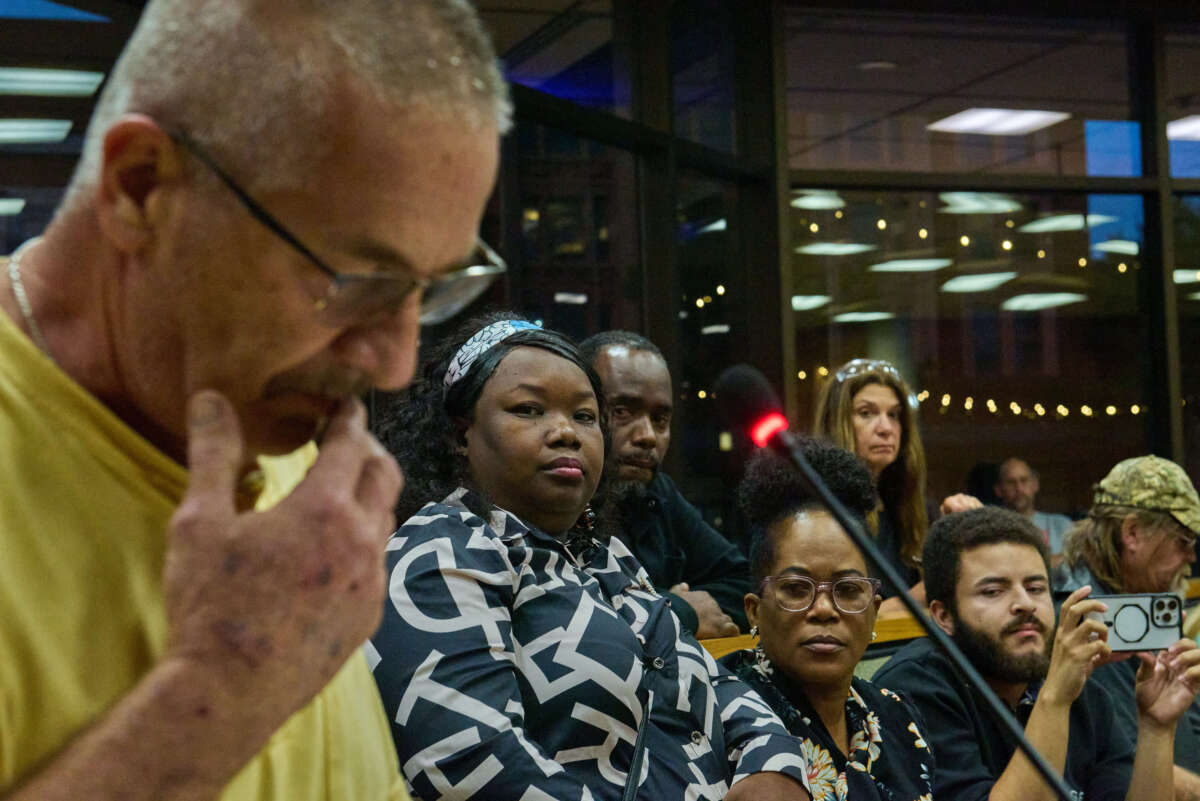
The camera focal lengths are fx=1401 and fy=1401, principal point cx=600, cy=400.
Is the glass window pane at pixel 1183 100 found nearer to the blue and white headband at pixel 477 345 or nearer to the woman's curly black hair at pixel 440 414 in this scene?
the woman's curly black hair at pixel 440 414

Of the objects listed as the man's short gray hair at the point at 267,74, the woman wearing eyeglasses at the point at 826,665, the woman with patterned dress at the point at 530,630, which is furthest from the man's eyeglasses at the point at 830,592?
the man's short gray hair at the point at 267,74

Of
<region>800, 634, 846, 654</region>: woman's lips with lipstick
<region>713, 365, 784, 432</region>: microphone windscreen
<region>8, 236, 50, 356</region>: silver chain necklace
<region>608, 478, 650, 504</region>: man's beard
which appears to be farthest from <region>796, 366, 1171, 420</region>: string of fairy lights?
<region>8, 236, 50, 356</region>: silver chain necklace

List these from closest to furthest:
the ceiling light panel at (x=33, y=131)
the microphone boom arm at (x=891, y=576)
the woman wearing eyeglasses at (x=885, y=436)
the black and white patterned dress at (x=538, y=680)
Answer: the microphone boom arm at (x=891, y=576)
the black and white patterned dress at (x=538, y=680)
the ceiling light panel at (x=33, y=131)
the woman wearing eyeglasses at (x=885, y=436)

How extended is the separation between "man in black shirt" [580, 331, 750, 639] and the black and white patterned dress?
119 centimetres

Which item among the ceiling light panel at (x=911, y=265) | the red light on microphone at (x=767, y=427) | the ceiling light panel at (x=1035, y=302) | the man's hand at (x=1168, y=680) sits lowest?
the man's hand at (x=1168, y=680)

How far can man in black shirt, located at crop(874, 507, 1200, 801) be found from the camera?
282cm

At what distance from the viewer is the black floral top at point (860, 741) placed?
2.51m

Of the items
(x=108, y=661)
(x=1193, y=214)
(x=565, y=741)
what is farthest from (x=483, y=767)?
(x=1193, y=214)

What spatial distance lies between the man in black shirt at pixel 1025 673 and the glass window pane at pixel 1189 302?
4.60 metres

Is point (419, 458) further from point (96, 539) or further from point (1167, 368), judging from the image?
point (1167, 368)

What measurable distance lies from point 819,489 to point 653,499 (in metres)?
2.47

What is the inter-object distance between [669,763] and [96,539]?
54.3 inches

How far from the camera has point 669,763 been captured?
6.84 ft

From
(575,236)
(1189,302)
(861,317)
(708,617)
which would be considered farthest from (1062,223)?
(708,617)
